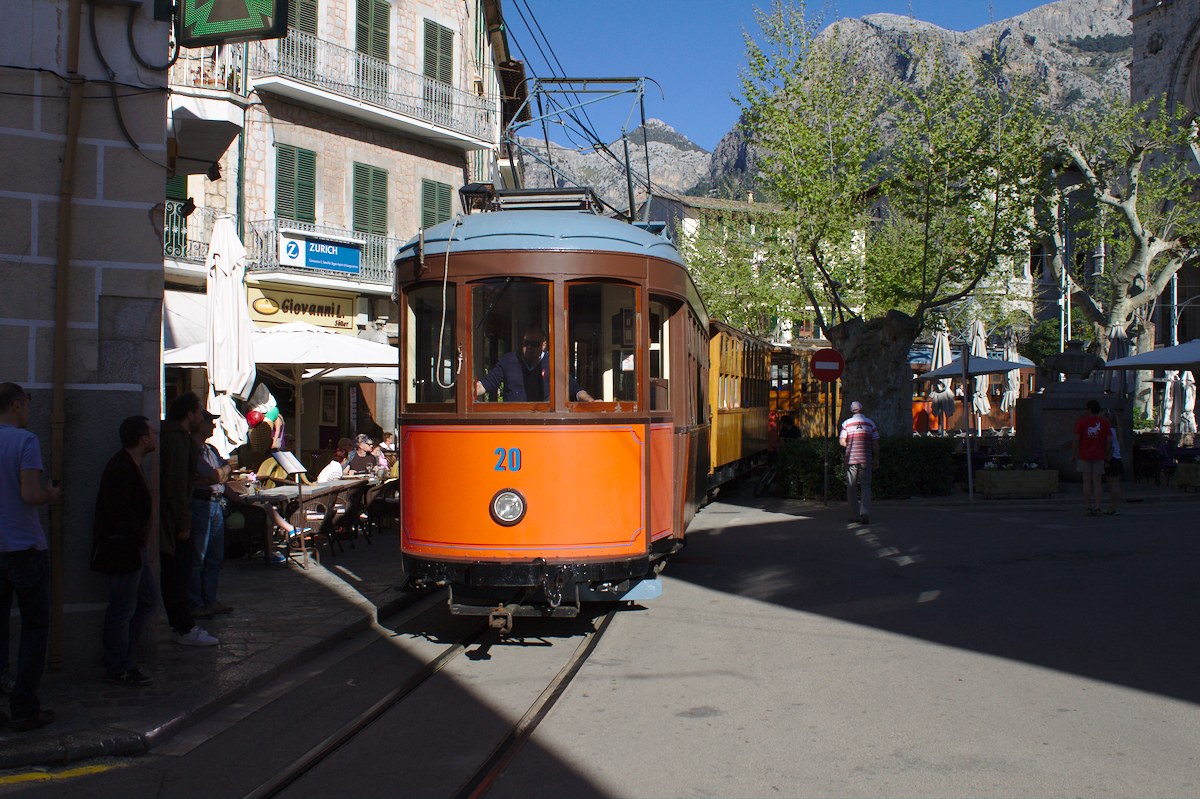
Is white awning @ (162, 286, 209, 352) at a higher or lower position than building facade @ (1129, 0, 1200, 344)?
lower

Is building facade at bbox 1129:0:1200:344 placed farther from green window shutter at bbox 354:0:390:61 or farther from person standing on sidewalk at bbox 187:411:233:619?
person standing on sidewalk at bbox 187:411:233:619

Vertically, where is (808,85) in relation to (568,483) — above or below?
above

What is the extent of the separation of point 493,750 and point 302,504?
7248 millimetres

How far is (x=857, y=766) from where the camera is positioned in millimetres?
5266

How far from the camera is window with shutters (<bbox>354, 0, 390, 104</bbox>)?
77.8 ft

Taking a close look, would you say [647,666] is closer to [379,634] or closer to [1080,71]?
[379,634]

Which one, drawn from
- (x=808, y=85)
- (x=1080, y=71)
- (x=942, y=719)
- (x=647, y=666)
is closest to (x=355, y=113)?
(x=808, y=85)

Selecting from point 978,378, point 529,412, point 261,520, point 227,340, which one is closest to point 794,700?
point 529,412

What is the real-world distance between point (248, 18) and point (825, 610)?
6351mm

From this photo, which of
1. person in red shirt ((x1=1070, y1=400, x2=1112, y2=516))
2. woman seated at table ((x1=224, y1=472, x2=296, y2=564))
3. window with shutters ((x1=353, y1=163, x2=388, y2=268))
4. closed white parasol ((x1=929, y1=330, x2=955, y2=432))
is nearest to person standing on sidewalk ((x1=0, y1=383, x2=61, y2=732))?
woman seated at table ((x1=224, y1=472, x2=296, y2=564))

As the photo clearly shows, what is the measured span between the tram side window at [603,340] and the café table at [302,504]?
17.1 ft

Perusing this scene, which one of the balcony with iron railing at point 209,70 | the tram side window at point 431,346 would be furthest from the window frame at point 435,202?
the tram side window at point 431,346

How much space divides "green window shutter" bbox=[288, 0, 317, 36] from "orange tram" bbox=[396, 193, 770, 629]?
16.1 metres

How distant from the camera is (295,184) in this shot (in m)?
22.5
